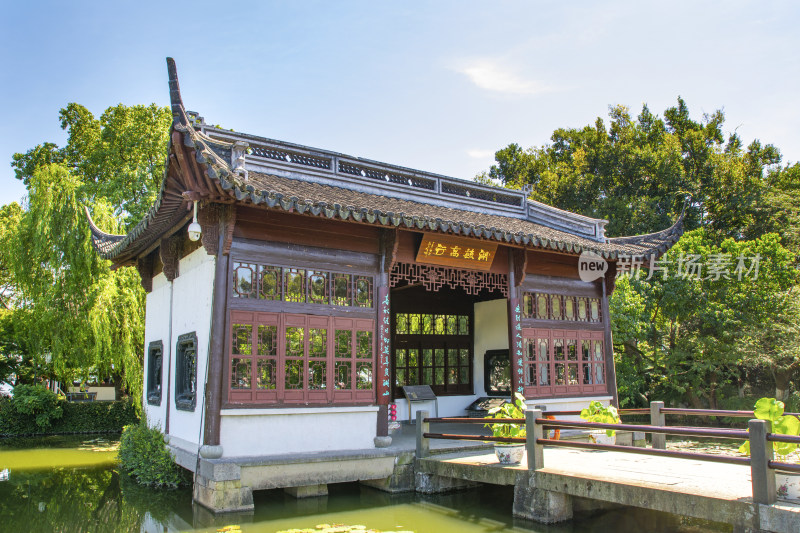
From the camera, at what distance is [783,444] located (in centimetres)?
473

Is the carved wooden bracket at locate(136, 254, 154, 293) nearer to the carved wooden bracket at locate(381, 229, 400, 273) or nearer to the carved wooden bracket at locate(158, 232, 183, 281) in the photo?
the carved wooden bracket at locate(158, 232, 183, 281)

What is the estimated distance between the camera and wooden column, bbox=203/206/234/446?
6.52 meters

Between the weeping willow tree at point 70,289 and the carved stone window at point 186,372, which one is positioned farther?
the weeping willow tree at point 70,289

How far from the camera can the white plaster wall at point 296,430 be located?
663 cm

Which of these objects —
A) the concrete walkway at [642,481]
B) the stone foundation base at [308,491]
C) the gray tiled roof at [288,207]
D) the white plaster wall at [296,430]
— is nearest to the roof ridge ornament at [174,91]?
the gray tiled roof at [288,207]

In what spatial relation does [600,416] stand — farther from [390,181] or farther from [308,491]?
[390,181]

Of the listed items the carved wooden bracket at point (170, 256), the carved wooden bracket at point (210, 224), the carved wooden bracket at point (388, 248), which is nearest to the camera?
the carved wooden bracket at point (210, 224)

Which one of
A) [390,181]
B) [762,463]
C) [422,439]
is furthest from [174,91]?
[762,463]

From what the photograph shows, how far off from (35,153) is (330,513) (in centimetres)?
2028

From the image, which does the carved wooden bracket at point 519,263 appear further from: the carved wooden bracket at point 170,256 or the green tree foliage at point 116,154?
the green tree foliage at point 116,154

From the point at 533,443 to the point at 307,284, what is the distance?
3.12 meters

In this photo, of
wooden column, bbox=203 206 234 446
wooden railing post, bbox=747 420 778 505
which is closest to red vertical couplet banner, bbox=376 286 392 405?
wooden column, bbox=203 206 234 446

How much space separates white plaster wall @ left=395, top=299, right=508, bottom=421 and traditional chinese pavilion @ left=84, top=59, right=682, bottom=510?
6.56 ft

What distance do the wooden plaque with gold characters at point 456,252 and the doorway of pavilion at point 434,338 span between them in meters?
2.90
